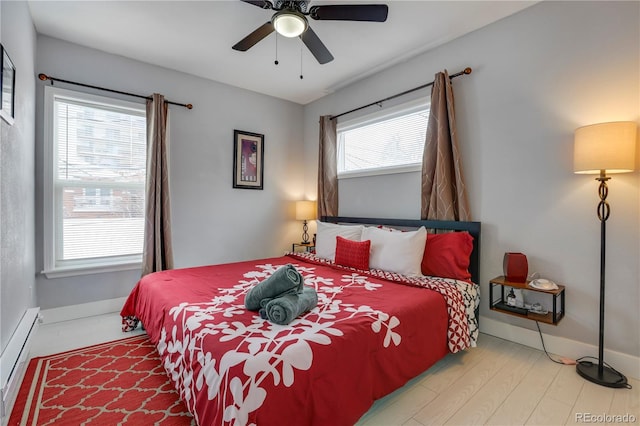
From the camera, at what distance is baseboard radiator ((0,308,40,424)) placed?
157 cm

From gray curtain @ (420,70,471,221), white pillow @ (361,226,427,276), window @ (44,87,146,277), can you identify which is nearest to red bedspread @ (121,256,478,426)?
white pillow @ (361,226,427,276)

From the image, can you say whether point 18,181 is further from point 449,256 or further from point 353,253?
point 449,256

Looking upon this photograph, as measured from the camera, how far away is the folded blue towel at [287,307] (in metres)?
1.52

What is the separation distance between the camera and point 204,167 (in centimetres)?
385

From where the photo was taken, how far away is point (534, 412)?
1661mm

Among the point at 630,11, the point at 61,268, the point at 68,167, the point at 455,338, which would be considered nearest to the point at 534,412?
the point at 455,338

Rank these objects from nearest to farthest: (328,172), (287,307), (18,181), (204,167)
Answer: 1. (287,307)
2. (18,181)
3. (204,167)
4. (328,172)

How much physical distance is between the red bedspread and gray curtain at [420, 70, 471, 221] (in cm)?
101

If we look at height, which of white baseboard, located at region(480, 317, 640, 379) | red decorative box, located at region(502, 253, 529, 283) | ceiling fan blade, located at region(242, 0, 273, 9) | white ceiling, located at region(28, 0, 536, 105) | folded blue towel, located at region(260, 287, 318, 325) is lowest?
white baseboard, located at region(480, 317, 640, 379)

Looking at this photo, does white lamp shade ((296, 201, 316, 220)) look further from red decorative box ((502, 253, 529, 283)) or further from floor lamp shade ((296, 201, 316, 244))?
red decorative box ((502, 253, 529, 283))

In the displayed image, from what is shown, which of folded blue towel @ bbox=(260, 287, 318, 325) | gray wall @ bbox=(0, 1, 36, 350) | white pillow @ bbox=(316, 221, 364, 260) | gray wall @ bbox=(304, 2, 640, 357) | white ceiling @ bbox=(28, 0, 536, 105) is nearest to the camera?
folded blue towel @ bbox=(260, 287, 318, 325)

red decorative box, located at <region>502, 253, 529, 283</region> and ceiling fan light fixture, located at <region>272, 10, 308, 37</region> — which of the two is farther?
red decorative box, located at <region>502, 253, 529, 283</region>

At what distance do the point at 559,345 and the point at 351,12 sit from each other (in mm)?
2855

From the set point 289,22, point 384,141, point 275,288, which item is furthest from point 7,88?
point 384,141
